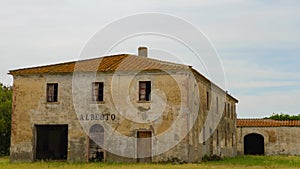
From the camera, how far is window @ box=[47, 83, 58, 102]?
95.1 ft

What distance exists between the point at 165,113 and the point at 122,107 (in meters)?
2.51

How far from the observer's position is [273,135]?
45156mm

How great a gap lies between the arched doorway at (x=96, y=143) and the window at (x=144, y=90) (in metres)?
2.94

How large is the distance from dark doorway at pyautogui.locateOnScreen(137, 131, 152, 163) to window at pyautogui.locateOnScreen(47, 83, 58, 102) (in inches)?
215

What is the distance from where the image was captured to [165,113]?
2758 cm

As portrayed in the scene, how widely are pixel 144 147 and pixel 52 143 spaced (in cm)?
795

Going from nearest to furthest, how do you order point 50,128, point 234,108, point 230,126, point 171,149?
point 171,149 → point 50,128 → point 230,126 → point 234,108

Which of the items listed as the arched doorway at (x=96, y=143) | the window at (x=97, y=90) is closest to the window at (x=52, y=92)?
the window at (x=97, y=90)

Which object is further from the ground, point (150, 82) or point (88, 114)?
point (150, 82)

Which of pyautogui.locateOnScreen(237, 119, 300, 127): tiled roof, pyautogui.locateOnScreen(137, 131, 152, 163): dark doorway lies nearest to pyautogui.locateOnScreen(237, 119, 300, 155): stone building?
pyautogui.locateOnScreen(237, 119, 300, 127): tiled roof

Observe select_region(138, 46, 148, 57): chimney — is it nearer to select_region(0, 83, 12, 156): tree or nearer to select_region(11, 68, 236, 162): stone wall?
select_region(11, 68, 236, 162): stone wall

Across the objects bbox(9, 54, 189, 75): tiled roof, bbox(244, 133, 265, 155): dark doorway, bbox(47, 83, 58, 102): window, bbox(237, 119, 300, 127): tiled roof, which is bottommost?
bbox(244, 133, 265, 155): dark doorway

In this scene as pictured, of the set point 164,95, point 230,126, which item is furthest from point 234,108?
point 164,95

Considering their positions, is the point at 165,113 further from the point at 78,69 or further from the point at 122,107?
the point at 78,69
